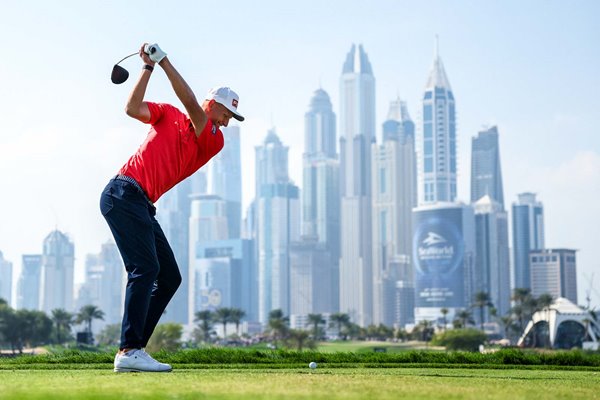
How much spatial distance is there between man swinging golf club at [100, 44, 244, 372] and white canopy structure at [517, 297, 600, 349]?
18169 cm

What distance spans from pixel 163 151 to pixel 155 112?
329 millimetres

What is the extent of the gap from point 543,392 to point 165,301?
11.7ft

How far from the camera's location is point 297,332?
179625 mm

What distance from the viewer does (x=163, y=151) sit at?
8.34 m

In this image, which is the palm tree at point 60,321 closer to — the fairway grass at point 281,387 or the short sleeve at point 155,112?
the short sleeve at point 155,112

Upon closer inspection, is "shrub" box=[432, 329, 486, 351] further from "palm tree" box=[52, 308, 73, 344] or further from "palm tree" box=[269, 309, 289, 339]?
"palm tree" box=[52, 308, 73, 344]

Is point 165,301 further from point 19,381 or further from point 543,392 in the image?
point 543,392

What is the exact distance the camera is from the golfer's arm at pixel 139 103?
26.8ft

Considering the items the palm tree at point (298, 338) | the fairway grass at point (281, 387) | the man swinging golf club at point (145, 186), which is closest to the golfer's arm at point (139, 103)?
the man swinging golf club at point (145, 186)

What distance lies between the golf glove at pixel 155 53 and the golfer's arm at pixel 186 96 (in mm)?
51

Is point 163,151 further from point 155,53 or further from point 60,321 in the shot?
point 60,321

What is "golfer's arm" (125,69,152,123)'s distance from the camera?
8.18 meters

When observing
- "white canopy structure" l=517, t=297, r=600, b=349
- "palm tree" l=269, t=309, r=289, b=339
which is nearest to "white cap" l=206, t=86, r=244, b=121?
"palm tree" l=269, t=309, r=289, b=339

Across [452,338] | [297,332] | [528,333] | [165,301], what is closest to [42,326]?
[297,332]
